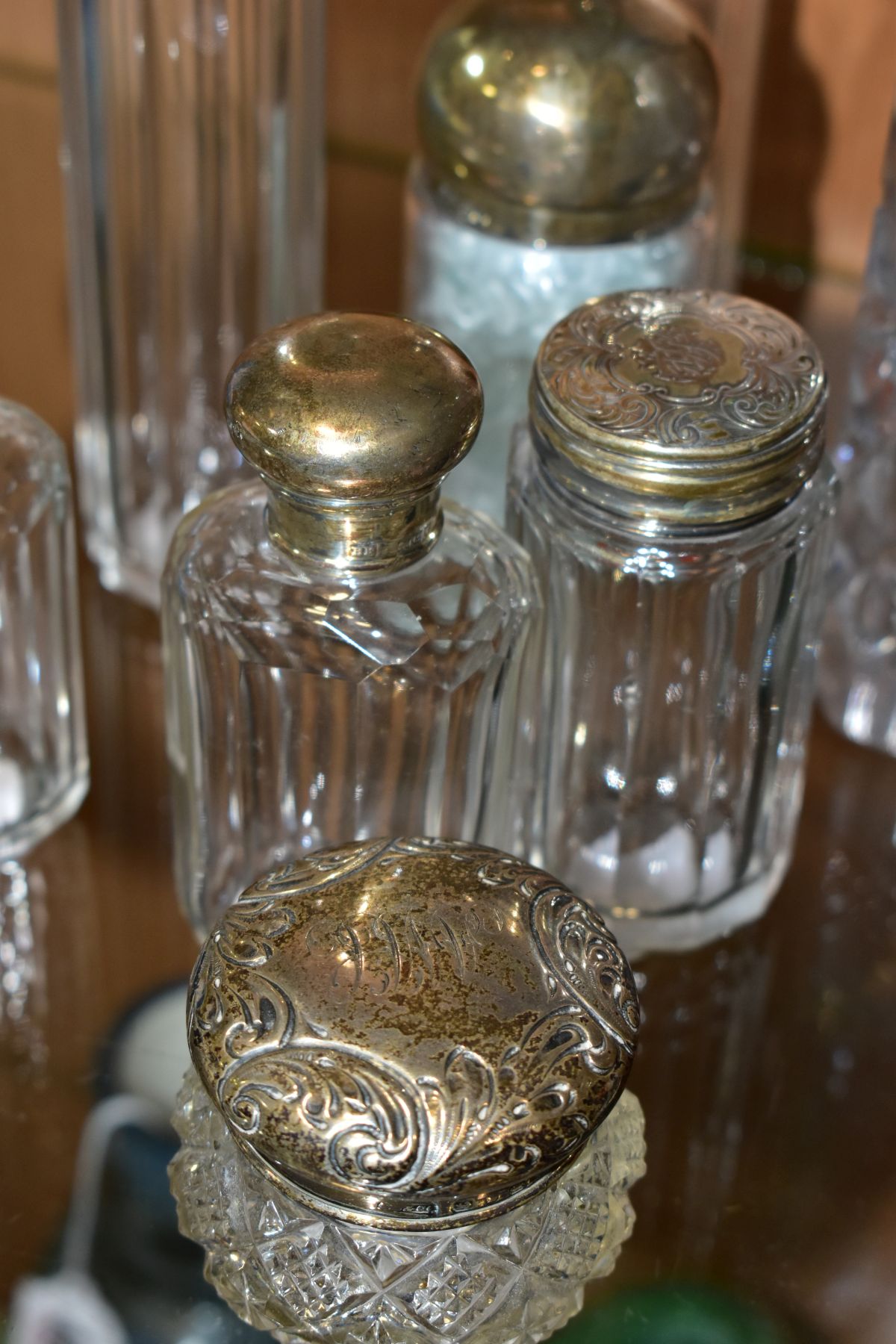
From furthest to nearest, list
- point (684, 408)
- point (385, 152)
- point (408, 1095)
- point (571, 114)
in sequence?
1. point (385, 152)
2. point (571, 114)
3. point (684, 408)
4. point (408, 1095)

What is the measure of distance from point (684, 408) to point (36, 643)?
0.80 feet

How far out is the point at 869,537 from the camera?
2.14ft

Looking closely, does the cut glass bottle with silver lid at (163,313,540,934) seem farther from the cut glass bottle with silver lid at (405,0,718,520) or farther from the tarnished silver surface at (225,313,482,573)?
the cut glass bottle with silver lid at (405,0,718,520)

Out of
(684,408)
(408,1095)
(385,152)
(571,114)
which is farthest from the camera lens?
(385,152)

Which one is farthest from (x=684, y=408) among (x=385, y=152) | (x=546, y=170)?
(x=385, y=152)

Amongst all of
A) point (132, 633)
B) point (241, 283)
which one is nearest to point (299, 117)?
point (241, 283)

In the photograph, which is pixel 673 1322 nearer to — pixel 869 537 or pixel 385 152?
pixel 869 537

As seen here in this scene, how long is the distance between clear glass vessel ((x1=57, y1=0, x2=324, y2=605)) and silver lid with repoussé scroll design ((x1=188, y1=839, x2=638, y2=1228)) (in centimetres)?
31

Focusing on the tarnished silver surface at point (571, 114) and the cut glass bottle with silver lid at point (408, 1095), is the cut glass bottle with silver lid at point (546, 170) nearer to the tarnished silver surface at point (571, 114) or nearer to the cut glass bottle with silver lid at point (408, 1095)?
the tarnished silver surface at point (571, 114)

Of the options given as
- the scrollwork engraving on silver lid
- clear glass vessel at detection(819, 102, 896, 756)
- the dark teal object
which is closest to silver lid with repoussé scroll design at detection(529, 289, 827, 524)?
the scrollwork engraving on silver lid

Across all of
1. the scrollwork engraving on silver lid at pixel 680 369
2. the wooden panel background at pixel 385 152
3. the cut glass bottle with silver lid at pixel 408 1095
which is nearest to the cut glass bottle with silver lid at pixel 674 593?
the scrollwork engraving on silver lid at pixel 680 369

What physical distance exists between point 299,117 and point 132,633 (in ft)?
0.68

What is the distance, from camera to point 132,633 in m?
0.69

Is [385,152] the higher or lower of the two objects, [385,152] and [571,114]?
the lower
